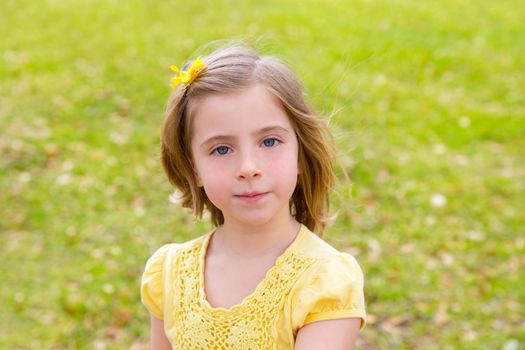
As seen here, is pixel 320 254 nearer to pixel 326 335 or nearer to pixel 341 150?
pixel 326 335

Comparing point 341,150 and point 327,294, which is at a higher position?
point 341,150

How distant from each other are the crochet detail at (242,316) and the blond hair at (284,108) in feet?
0.91

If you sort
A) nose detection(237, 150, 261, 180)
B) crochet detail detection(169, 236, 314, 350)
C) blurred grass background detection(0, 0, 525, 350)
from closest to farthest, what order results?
1. nose detection(237, 150, 261, 180)
2. crochet detail detection(169, 236, 314, 350)
3. blurred grass background detection(0, 0, 525, 350)

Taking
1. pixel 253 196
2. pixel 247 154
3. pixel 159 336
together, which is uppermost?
pixel 247 154

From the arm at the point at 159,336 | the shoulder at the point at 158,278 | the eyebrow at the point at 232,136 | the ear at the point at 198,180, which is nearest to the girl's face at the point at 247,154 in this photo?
the eyebrow at the point at 232,136

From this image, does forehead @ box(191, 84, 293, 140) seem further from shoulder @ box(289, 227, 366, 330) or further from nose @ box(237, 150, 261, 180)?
shoulder @ box(289, 227, 366, 330)

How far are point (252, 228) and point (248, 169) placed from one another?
0.84ft

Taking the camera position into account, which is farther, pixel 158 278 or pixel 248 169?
pixel 158 278

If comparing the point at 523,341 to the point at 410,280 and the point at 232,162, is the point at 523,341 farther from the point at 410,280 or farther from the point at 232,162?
the point at 232,162

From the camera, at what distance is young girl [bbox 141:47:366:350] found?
1.87 meters

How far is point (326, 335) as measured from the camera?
1.88 m

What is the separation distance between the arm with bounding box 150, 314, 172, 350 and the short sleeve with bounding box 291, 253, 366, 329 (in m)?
0.49

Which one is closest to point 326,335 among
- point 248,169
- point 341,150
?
point 248,169

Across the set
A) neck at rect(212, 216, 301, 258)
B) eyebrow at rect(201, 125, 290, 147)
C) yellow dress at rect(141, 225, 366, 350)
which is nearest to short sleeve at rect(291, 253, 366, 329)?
yellow dress at rect(141, 225, 366, 350)
